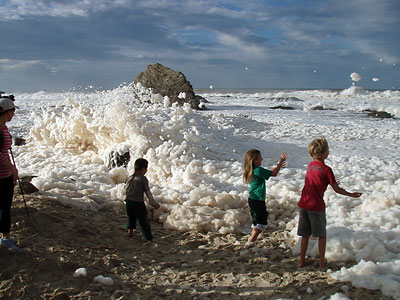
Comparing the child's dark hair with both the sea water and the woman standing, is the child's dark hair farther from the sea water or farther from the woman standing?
the woman standing

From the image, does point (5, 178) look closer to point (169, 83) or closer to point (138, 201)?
point (138, 201)

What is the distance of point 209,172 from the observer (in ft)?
22.1

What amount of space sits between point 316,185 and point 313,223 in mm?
367

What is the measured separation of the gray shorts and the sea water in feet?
1.14

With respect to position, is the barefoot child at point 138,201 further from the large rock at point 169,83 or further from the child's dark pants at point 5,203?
the large rock at point 169,83

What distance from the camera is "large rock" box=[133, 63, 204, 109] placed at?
63.6ft

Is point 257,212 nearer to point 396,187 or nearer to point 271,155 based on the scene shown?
point 396,187

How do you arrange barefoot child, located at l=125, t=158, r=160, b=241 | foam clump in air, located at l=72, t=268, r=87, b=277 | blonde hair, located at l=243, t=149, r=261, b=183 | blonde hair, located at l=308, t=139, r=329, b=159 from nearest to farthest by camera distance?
foam clump in air, located at l=72, t=268, r=87, b=277, blonde hair, located at l=308, t=139, r=329, b=159, blonde hair, located at l=243, t=149, r=261, b=183, barefoot child, located at l=125, t=158, r=160, b=241

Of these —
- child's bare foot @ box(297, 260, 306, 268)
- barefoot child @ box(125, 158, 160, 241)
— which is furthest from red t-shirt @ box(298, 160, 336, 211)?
barefoot child @ box(125, 158, 160, 241)

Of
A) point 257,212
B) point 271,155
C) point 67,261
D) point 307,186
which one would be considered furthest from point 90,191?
point 271,155

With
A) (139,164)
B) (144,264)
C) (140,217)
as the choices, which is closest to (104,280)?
(144,264)

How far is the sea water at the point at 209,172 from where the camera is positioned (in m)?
4.09

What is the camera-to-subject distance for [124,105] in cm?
829

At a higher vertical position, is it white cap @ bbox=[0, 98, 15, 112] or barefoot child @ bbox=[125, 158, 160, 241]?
white cap @ bbox=[0, 98, 15, 112]
